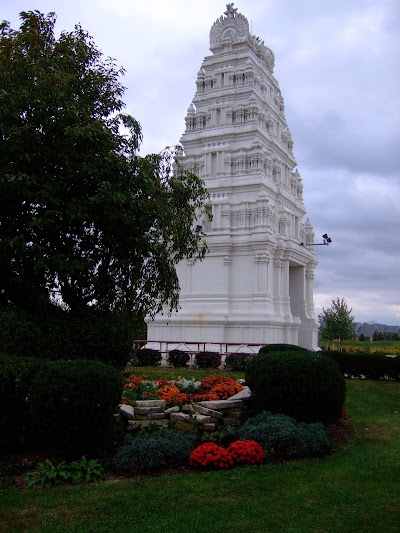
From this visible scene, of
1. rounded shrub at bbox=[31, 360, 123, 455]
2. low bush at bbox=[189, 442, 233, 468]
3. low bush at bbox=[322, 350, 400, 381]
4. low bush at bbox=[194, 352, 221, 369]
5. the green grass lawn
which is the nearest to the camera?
the green grass lawn

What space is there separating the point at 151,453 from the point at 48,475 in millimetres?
1468

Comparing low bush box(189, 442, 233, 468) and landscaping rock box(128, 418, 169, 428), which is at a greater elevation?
landscaping rock box(128, 418, 169, 428)

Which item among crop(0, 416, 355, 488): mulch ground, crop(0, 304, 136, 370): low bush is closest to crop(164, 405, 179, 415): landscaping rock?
crop(0, 304, 136, 370): low bush

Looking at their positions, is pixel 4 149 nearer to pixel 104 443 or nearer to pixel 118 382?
pixel 118 382

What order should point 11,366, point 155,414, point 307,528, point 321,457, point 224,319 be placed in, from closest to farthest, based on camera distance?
1. point 307,528
2. point 11,366
3. point 321,457
4. point 155,414
5. point 224,319

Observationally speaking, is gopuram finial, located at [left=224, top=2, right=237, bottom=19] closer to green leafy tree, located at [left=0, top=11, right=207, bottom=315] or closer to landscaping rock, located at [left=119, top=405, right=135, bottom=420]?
green leafy tree, located at [left=0, top=11, right=207, bottom=315]

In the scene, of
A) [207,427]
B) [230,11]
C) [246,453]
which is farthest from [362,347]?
[246,453]

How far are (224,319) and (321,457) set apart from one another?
19.4 m

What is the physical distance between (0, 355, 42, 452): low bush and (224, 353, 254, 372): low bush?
14.9 meters

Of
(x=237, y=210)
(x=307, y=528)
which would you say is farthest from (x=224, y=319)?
(x=307, y=528)

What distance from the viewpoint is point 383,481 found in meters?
7.38

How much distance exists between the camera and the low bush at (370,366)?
20188mm

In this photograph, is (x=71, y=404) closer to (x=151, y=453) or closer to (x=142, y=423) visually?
(x=151, y=453)

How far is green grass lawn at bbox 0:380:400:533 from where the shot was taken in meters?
5.78
